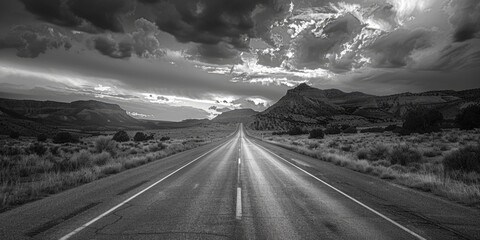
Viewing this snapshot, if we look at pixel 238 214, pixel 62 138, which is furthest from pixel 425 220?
pixel 62 138

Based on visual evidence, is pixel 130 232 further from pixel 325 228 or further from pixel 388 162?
pixel 388 162

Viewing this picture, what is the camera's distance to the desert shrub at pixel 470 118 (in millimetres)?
52647

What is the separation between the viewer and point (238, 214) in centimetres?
709

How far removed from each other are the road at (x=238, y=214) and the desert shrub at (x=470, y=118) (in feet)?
179

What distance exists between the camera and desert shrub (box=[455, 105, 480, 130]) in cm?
5265

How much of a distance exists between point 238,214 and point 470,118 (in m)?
62.3

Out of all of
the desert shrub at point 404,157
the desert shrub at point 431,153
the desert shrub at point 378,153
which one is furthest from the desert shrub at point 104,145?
the desert shrub at point 431,153

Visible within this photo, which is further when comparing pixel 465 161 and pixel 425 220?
pixel 465 161

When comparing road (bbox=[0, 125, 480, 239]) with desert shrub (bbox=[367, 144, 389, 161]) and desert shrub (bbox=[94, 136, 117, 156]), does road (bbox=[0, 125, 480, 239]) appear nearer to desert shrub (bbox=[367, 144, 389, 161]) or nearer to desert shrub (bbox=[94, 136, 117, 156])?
desert shrub (bbox=[367, 144, 389, 161])

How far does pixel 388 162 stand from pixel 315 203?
1458 cm

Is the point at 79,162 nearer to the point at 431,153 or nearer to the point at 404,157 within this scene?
the point at 404,157

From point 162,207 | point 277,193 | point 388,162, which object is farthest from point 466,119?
point 162,207

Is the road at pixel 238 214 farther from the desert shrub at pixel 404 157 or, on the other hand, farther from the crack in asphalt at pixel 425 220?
the desert shrub at pixel 404 157

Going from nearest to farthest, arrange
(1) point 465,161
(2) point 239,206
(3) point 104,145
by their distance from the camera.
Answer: (2) point 239,206, (1) point 465,161, (3) point 104,145
